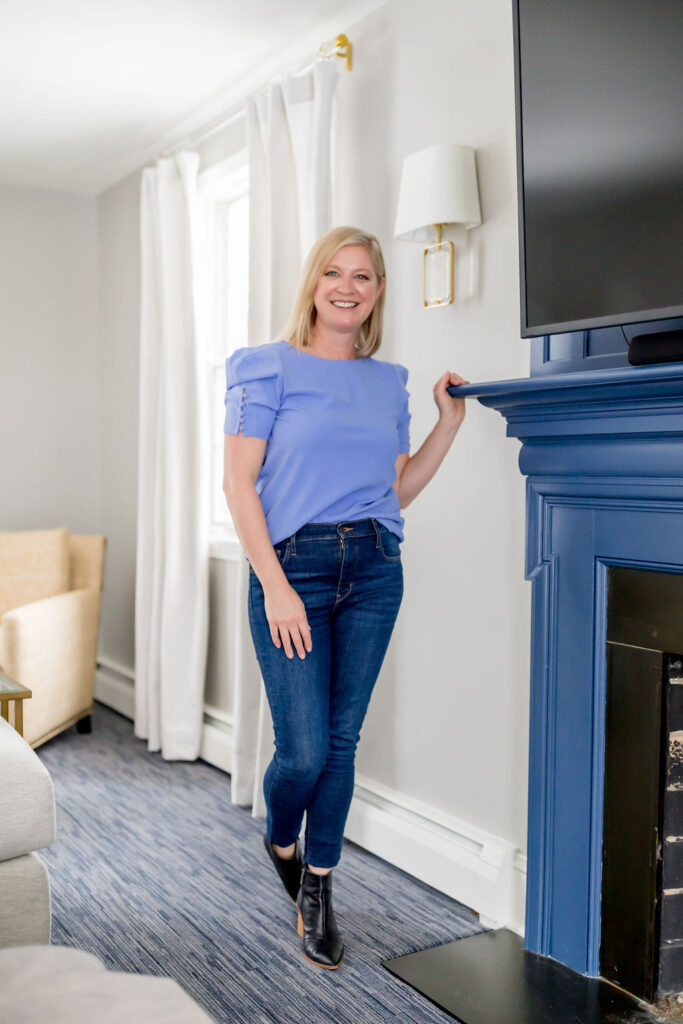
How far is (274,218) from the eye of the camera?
3.09 metres

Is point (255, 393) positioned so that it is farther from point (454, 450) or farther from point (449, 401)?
point (454, 450)

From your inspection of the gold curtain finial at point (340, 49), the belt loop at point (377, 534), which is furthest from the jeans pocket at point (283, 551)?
the gold curtain finial at point (340, 49)

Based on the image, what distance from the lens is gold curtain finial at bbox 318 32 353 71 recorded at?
9.56 feet

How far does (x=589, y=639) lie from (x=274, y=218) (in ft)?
5.79

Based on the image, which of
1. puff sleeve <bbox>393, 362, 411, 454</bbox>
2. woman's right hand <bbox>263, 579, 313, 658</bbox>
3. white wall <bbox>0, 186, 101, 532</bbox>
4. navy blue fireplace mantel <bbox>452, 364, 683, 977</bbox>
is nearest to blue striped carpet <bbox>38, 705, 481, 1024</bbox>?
navy blue fireplace mantel <bbox>452, 364, 683, 977</bbox>

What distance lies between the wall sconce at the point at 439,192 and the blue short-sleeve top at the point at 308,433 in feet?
1.61

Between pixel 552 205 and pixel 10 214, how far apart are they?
3.55m

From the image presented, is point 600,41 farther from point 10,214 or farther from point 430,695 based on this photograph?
point 10,214

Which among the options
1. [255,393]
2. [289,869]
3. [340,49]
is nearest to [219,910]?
[289,869]

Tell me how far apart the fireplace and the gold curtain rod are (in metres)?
1.42

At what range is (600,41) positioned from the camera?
5.84 ft

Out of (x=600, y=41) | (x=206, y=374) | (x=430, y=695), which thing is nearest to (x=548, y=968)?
(x=430, y=695)

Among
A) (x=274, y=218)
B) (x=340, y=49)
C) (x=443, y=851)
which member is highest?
(x=340, y=49)

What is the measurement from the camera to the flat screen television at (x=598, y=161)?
65.4 inches
